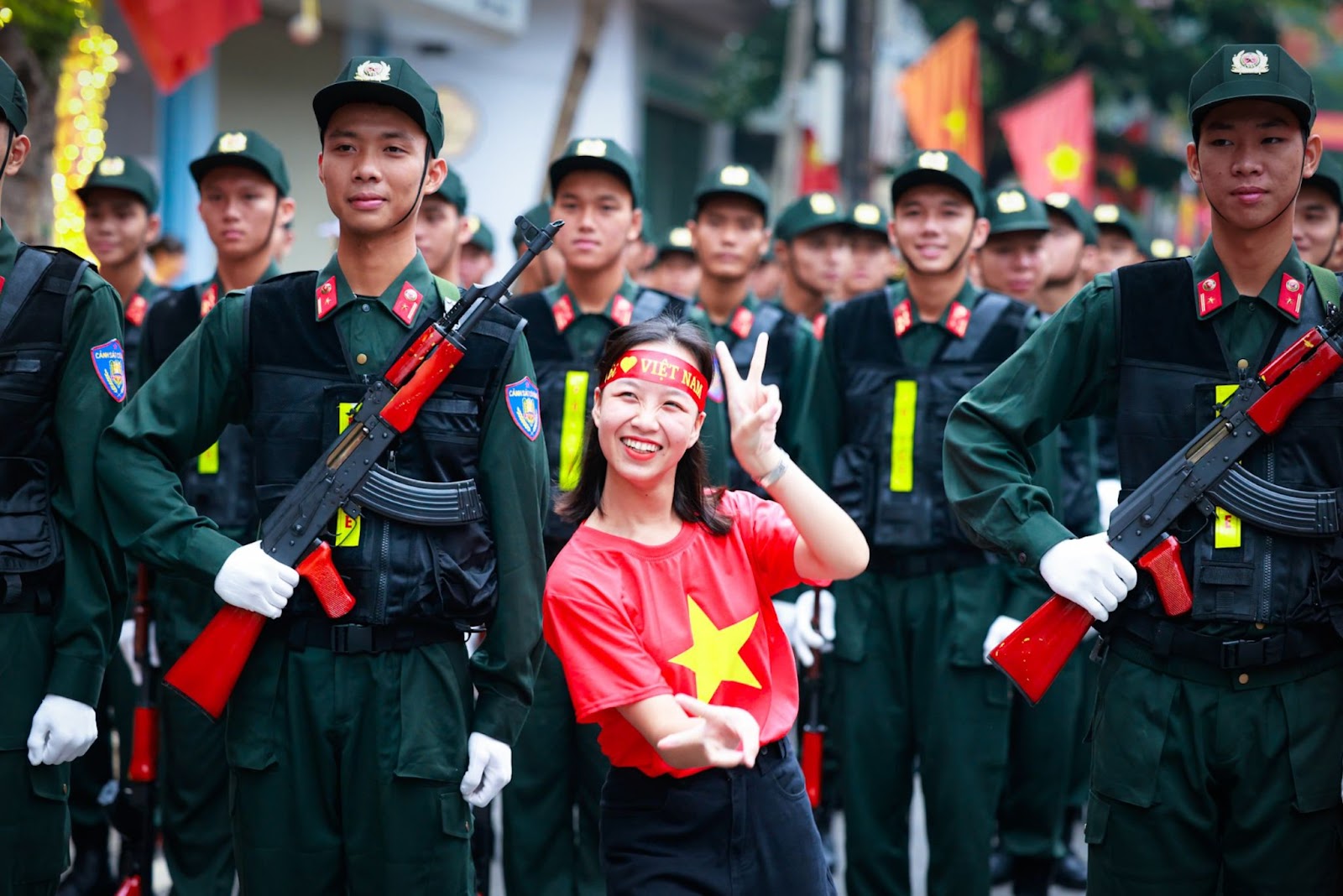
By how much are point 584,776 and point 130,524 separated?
2.11 meters

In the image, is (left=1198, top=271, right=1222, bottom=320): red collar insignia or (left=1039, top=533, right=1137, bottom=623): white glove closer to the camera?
(left=1039, top=533, right=1137, bottom=623): white glove

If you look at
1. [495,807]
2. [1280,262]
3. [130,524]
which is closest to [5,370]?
[130,524]

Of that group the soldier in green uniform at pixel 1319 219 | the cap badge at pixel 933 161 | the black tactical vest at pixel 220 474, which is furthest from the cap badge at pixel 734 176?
the black tactical vest at pixel 220 474

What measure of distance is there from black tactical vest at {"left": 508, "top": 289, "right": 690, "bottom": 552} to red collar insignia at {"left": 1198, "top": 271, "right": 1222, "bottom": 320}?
6.78 ft

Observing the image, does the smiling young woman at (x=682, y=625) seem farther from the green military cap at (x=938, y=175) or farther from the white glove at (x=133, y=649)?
the white glove at (x=133, y=649)

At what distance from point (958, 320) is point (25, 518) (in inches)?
128

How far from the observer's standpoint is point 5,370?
12.7 feet

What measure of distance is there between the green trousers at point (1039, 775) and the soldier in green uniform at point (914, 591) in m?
1.07

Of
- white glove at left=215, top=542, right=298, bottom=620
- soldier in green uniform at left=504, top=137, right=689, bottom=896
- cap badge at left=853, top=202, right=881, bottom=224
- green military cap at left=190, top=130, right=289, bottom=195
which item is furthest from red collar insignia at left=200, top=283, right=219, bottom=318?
cap badge at left=853, top=202, right=881, bottom=224

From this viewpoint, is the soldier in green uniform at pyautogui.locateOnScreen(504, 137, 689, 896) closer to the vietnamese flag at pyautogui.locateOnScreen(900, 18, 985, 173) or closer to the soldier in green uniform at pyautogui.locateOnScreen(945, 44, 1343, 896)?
the soldier in green uniform at pyautogui.locateOnScreen(945, 44, 1343, 896)

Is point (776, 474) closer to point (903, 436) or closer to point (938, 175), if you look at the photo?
point (903, 436)

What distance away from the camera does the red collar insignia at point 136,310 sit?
6.82m

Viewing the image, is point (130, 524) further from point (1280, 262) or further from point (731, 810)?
point (1280, 262)

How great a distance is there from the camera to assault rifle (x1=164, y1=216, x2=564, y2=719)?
3.72 metres
